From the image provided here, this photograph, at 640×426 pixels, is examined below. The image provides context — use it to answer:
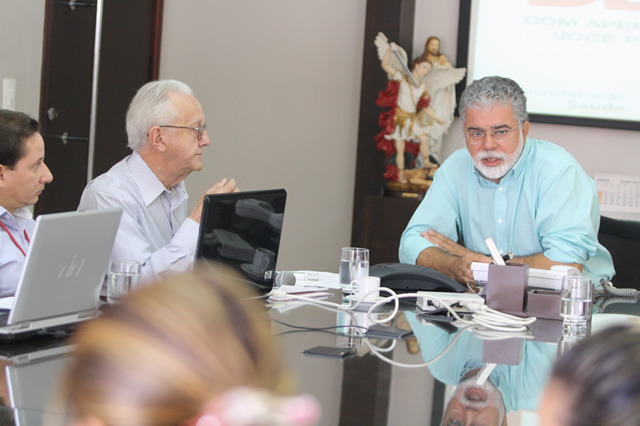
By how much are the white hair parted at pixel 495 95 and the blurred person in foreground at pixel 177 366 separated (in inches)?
100

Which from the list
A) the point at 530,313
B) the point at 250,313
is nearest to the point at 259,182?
the point at 530,313

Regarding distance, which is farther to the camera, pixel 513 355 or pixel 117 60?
pixel 117 60

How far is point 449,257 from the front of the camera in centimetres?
289

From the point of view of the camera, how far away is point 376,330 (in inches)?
75.4

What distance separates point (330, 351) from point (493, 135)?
5.28 feet

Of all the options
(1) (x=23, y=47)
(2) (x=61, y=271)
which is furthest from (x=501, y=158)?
(1) (x=23, y=47)

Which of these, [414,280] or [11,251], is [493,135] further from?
[11,251]

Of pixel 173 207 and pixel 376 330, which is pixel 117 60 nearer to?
pixel 173 207

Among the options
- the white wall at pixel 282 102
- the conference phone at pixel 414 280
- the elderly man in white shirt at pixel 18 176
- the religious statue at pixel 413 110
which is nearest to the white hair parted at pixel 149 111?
the elderly man in white shirt at pixel 18 176

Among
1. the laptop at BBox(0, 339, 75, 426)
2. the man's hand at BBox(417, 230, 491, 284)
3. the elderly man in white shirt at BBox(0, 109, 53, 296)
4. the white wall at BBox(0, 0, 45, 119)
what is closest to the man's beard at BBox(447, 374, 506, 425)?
the laptop at BBox(0, 339, 75, 426)

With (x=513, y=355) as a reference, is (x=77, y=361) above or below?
above

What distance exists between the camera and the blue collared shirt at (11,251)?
2.18 meters

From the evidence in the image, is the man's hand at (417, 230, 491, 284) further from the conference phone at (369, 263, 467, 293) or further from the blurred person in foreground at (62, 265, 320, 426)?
the blurred person in foreground at (62, 265, 320, 426)

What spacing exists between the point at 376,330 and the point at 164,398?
55.4 inches
